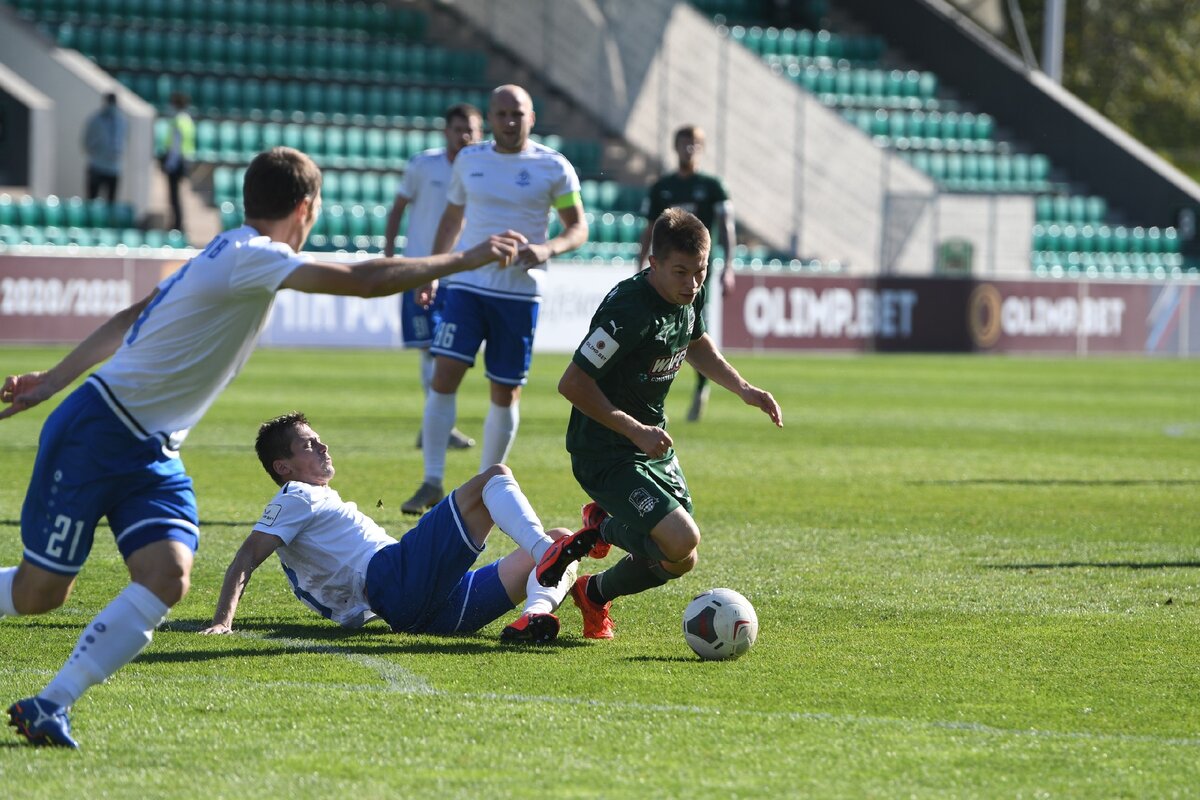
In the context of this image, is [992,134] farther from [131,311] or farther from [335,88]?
[131,311]

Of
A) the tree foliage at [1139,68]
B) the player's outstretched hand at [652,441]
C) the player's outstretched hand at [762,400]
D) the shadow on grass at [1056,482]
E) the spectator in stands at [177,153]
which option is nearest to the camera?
the player's outstretched hand at [652,441]

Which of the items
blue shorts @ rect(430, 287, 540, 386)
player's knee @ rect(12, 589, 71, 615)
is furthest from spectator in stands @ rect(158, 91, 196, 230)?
player's knee @ rect(12, 589, 71, 615)

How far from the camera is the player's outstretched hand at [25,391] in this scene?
4.76 metres

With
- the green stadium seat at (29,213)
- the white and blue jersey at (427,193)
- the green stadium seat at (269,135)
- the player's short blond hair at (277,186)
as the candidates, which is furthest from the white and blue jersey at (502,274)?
the green stadium seat at (269,135)

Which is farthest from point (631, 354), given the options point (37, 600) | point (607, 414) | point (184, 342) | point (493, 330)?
point (493, 330)

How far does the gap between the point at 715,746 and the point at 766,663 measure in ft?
3.88

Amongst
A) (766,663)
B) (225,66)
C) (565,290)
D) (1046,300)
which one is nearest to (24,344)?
(565,290)

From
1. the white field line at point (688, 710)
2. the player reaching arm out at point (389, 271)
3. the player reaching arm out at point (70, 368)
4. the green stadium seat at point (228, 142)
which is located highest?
the green stadium seat at point (228, 142)

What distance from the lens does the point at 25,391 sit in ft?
15.8

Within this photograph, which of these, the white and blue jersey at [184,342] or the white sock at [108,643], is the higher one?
the white and blue jersey at [184,342]

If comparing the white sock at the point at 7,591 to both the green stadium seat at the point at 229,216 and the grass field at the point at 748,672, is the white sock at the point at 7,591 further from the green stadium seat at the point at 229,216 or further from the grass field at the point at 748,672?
the green stadium seat at the point at 229,216

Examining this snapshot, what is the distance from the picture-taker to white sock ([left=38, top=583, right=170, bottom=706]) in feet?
14.7

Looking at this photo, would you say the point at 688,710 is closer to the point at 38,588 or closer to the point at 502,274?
the point at 38,588

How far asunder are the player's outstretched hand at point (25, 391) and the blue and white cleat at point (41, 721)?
767 mm
